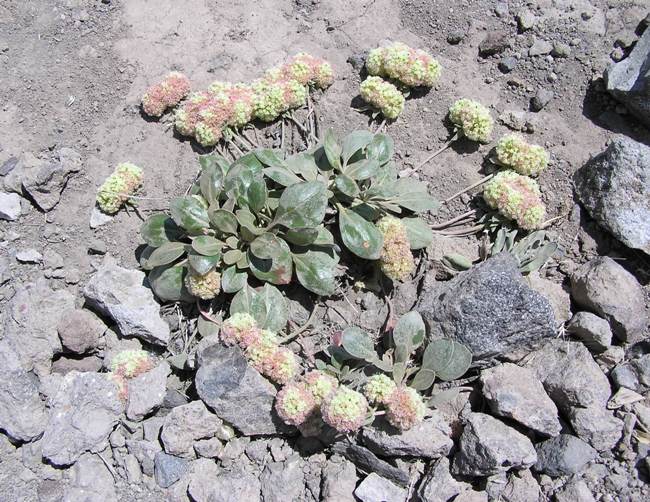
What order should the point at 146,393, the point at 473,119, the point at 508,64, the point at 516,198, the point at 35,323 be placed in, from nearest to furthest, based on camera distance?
the point at 146,393, the point at 35,323, the point at 516,198, the point at 473,119, the point at 508,64

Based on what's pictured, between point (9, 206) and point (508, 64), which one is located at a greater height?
point (508, 64)

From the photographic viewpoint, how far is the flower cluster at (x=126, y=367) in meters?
4.32

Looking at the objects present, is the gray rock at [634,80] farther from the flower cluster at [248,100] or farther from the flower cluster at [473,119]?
the flower cluster at [248,100]

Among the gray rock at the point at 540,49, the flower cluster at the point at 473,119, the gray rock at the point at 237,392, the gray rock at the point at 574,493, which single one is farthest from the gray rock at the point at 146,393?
the gray rock at the point at 540,49

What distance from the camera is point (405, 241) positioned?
449cm

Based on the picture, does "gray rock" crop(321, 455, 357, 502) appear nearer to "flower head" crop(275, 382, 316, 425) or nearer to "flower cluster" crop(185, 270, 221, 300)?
"flower head" crop(275, 382, 316, 425)

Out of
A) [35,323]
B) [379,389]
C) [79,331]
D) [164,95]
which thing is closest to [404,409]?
[379,389]

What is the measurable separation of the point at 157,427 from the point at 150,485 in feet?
1.24

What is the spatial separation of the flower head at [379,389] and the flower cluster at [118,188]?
2442mm

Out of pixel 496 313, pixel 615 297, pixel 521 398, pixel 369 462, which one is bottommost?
pixel 369 462

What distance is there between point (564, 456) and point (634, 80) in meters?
3.04

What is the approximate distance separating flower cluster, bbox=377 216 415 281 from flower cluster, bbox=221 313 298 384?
0.95 metres

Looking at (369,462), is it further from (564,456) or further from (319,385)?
(564,456)

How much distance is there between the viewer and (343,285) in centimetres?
475
